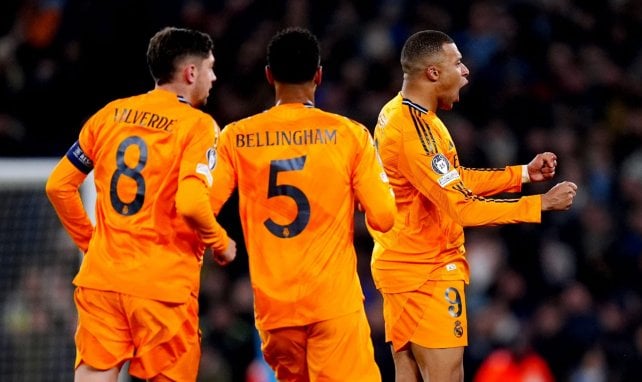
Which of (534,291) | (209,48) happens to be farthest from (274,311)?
(534,291)

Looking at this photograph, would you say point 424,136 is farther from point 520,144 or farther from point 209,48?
point 520,144

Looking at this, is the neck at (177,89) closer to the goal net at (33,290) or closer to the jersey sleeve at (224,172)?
the jersey sleeve at (224,172)

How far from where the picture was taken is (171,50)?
226 inches

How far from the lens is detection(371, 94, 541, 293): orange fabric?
19.4ft

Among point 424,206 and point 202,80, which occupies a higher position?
point 202,80

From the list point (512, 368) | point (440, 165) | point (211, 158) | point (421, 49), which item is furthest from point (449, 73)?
point (512, 368)

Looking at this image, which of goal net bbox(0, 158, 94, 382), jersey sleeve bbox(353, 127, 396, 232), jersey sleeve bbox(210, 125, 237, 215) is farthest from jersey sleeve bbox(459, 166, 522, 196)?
goal net bbox(0, 158, 94, 382)

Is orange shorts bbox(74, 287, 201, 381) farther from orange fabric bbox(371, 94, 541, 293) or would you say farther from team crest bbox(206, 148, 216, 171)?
orange fabric bbox(371, 94, 541, 293)

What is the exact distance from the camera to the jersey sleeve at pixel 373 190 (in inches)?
218

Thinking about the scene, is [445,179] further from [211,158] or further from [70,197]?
[70,197]

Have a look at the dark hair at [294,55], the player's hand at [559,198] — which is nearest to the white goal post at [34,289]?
the dark hair at [294,55]

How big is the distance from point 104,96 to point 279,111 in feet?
21.4

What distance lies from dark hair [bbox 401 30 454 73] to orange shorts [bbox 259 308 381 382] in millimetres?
1331

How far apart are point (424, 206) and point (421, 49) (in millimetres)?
797
